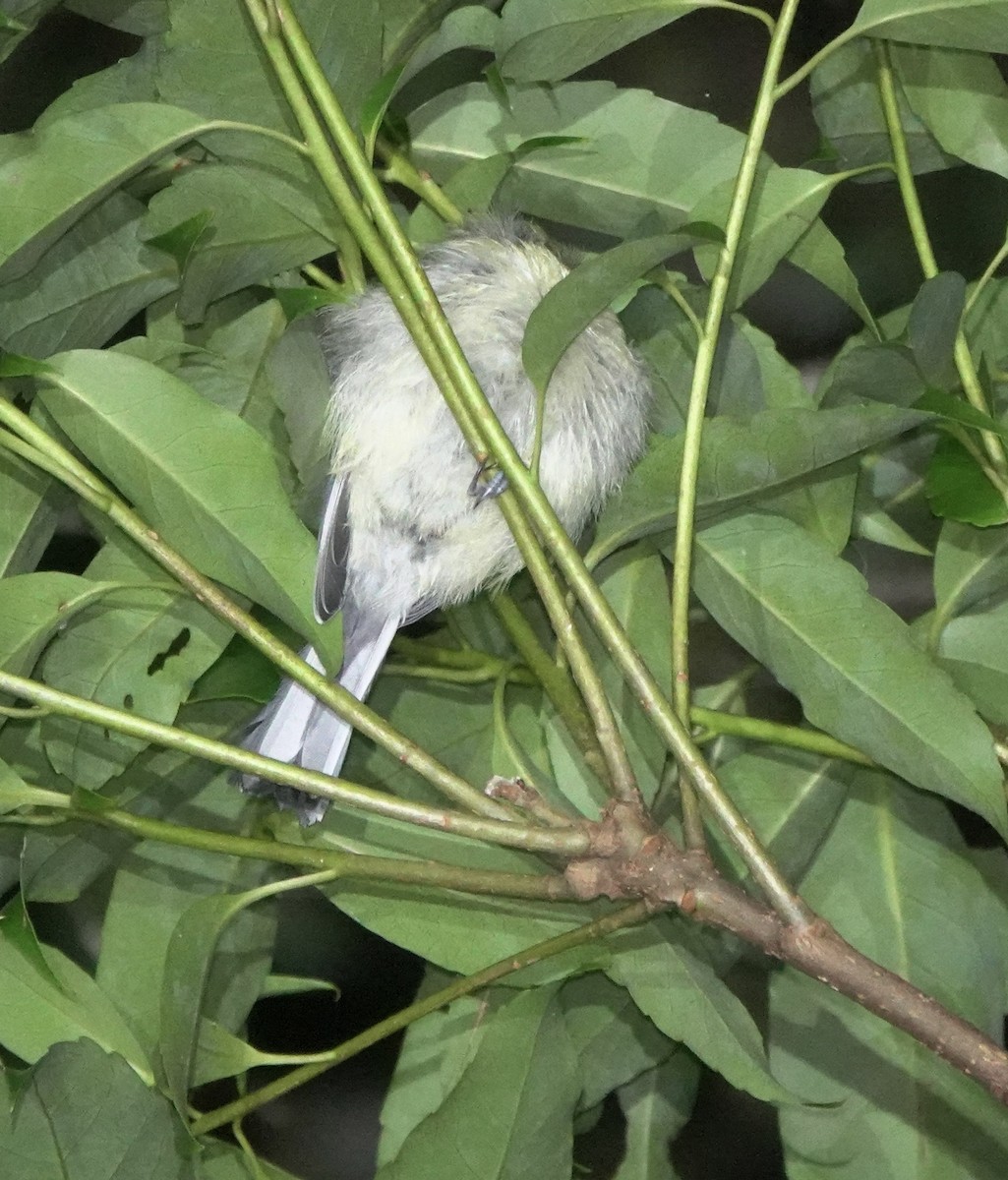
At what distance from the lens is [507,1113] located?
0.71 metres

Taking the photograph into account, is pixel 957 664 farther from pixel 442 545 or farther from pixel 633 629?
pixel 442 545

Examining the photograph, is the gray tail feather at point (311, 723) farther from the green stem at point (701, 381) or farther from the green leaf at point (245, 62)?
the green leaf at point (245, 62)

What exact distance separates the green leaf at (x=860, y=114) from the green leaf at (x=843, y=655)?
0.85ft

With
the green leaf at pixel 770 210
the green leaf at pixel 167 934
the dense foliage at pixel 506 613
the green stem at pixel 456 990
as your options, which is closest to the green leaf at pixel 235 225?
the dense foliage at pixel 506 613

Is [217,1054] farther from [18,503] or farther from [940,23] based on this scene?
[940,23]

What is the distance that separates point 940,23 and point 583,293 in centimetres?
26

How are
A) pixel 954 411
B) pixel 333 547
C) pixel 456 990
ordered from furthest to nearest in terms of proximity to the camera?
pixel 333 547 < pixel 456 990 < pixel 954 411

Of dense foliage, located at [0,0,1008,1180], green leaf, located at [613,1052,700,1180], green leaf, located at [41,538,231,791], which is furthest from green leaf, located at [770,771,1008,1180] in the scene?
green leaf, located at [41,538,231,791]

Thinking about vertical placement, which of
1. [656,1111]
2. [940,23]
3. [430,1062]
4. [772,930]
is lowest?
[656,1111]

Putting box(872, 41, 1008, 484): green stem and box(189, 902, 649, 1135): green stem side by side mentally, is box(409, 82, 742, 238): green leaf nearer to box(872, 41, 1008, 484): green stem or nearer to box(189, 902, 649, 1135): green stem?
box(872, 41, 1008, 484): green stem

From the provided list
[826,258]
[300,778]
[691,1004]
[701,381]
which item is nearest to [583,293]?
[701,381]

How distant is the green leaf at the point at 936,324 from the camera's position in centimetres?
66

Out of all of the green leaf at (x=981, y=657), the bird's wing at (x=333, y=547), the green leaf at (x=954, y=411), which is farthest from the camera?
the bird's wing at (x=333, y=547)

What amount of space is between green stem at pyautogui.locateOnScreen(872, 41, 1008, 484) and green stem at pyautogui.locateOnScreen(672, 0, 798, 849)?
0.35 ft
